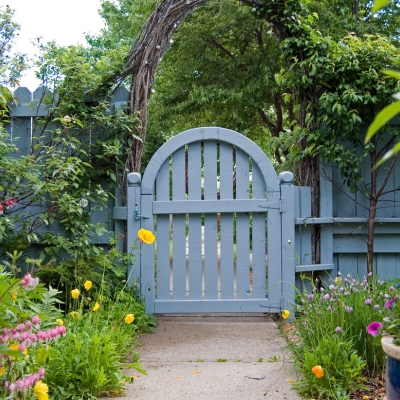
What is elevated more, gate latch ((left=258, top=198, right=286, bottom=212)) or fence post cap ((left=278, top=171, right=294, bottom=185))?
fence post cap ((left=278, top=171, right=294, bottom=185))

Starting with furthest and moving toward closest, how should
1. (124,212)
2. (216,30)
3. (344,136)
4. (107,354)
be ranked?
(216,30)
(344,136)
(124,212)
(107,354)

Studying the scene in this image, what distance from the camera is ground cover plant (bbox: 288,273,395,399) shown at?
2.73m

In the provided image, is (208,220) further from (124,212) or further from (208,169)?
(124,212)

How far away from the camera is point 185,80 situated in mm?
13773

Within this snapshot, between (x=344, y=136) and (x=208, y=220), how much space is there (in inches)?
62.4

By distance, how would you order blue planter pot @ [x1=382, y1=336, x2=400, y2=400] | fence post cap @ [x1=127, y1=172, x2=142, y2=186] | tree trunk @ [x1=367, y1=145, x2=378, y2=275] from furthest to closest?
tree trunk @ [x1=367, y1=145, x2=378, y2=275] < fence post cap @ [x1=127, y1=172, x2=142, y2=186] < blue planter pot @ [x1=382, y1=336, x2=400, y2=400]

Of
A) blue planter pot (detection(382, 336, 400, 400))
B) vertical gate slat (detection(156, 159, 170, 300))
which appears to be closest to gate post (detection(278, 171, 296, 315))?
vertical gate slat (detection(156, 159, 170, 300))

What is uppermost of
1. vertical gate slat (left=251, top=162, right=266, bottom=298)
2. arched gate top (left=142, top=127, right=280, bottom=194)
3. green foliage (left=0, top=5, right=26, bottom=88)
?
green foliage (left=0, top=5, right=26, bottom=88)

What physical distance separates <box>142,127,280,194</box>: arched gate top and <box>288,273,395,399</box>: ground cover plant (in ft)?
4.99

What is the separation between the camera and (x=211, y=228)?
4.72 meters

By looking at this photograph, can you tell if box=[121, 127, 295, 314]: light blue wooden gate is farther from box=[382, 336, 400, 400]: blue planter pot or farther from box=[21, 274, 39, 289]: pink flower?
box=[21, 274, 39, 289]: pink flower

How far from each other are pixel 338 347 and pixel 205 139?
2497mm

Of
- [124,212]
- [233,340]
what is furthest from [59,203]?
[233,340]

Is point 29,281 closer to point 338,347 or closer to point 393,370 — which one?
point 393,370
